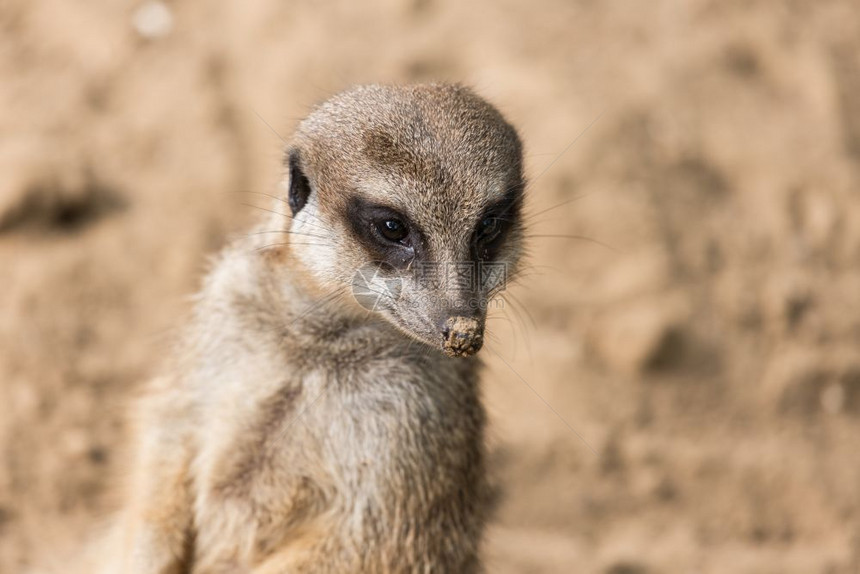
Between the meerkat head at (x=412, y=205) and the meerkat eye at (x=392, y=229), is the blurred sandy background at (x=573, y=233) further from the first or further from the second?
the meerkat eye at (x=392, y=229)

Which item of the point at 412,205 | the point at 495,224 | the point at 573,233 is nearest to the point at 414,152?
the point at 412,205

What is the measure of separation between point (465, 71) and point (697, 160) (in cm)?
140

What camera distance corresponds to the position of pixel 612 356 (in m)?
5.55

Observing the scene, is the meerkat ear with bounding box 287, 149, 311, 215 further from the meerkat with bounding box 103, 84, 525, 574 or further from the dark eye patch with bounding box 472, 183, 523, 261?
the dark eye patch with bounding box 472, 183, 523, 261

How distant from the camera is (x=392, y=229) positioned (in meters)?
2.93

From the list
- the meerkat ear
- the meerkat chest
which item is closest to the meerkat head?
the meerkat ear

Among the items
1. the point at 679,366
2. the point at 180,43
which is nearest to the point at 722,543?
the point at 679,366

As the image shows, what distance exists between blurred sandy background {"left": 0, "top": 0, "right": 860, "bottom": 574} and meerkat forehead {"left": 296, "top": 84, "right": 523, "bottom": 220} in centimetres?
207

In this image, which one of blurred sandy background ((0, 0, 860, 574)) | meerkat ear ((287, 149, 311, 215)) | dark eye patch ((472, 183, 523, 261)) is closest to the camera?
dark eye patch ((472, 183, 523, 261))

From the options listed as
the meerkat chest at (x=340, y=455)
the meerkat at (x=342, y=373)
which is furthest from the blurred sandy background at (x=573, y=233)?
the meerkat chest at (x=340, y=455)

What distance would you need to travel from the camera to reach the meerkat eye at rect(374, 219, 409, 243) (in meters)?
2.91

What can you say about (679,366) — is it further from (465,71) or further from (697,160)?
(465,71)

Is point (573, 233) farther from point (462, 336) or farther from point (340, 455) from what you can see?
point (462, 336)

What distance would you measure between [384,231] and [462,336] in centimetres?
41
